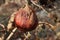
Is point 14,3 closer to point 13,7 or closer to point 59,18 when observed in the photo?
point 13,7

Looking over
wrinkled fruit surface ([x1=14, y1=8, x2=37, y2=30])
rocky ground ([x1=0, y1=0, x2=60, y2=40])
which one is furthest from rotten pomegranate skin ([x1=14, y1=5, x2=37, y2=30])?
rocky ground ([x1=0, y1=0, x2=60, y2=40])

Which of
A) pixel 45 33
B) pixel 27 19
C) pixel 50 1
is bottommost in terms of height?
pixel 45 33

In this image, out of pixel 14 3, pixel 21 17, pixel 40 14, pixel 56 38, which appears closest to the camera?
pixel 21 17

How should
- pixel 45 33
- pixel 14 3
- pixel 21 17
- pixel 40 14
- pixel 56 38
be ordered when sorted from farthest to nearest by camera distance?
pixel 14 3 < pixel 40 14 < pixel 45 33 < pixel 56 38 < pixel 21 17

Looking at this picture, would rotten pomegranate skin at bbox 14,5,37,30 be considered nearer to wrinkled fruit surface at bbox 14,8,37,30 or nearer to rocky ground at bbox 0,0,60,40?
wrinkled fruit surface at bbox 14,8,37,30

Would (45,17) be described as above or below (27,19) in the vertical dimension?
below

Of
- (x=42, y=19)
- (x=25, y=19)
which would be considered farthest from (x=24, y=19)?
(x=42, y=19)

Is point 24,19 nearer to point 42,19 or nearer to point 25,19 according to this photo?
point 25,19

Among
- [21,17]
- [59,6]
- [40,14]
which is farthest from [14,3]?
[21,17]

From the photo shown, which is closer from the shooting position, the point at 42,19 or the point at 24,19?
the point at 24,19
